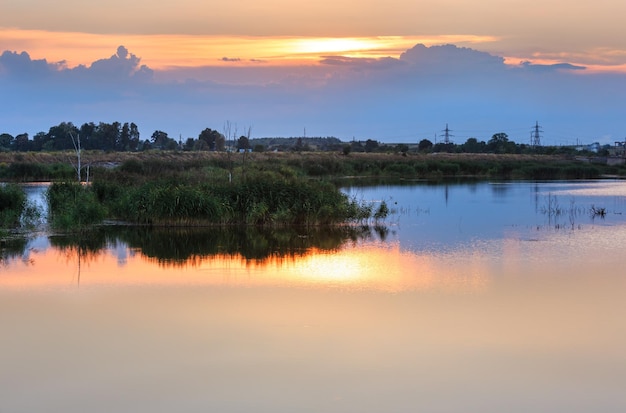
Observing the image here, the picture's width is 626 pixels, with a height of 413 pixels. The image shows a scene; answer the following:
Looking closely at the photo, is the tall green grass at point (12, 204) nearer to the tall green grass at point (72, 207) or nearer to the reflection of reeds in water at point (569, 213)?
the tall green grass at point (72, 207)

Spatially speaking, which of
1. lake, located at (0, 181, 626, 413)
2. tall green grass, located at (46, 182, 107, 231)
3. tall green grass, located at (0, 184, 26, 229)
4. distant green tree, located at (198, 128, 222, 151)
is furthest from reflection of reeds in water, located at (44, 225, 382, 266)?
distant green tree, located at (198, 128, 222, 151)

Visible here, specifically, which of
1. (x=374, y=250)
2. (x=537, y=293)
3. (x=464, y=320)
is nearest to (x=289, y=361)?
(x=464, y=320)

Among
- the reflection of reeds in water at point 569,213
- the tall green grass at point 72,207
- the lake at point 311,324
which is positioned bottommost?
the lake at point 311,324

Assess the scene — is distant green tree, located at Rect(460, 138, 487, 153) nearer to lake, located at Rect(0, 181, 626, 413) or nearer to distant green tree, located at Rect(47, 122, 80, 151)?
distant green tree, located at Rect(47, 122, 80, 151)

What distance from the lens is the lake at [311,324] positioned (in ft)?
23.9

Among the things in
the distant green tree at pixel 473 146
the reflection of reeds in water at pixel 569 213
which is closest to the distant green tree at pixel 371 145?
the distant green tree at pixel 473 146

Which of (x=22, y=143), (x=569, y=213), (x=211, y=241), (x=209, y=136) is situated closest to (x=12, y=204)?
(x=211, y=241)

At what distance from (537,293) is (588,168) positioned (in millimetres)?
45868

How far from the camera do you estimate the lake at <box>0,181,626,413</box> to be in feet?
23.9

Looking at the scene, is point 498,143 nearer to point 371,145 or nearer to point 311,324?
point 371,145

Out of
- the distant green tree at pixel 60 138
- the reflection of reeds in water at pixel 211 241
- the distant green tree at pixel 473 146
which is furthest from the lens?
the distant green tree at pixel 473 146

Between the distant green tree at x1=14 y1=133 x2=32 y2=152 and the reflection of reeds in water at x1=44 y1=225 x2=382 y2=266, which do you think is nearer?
the reflection of reeds in water at x1=44 y1=225 x2=382 y2=266

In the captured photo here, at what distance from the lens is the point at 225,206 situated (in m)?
19.4

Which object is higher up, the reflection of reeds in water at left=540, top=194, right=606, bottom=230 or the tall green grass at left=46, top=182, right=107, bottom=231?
the tall green grass at left=46, top=182, right=107, bottom=231
